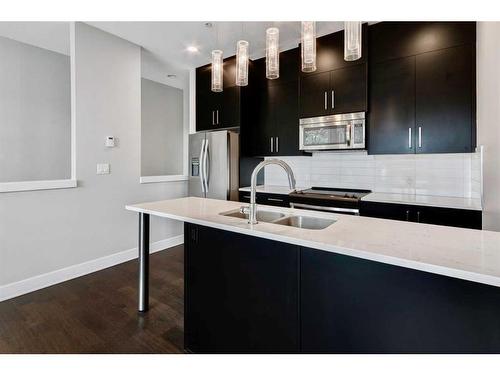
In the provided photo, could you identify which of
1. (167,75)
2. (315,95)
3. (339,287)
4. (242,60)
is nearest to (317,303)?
(339,287)

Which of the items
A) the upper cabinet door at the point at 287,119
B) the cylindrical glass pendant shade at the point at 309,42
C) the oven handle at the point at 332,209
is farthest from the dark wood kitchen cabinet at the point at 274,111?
the cylindrical glass pendant shade at the point at 309,42

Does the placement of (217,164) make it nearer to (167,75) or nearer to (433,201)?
(167,75)

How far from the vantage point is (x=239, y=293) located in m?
1.47

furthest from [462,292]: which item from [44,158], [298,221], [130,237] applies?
[44,158]

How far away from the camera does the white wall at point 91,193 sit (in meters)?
2.54

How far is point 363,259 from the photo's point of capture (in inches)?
43.7

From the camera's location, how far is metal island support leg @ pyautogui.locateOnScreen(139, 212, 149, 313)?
2094 millimetres

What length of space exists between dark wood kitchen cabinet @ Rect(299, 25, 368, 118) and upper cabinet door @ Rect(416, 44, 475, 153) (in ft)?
1.72

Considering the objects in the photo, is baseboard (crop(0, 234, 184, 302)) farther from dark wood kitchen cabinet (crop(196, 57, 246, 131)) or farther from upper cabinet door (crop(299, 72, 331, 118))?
upper cabinet door (crop(299, 72, 331, 118))

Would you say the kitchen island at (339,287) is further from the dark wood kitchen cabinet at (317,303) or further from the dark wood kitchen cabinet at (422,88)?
the dark wood kitchen cabinet at (422,88)

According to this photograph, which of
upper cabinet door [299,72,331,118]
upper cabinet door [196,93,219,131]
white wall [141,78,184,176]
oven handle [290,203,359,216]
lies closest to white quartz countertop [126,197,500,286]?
oven handle [290,203,359,216]
